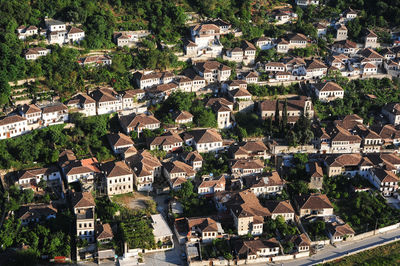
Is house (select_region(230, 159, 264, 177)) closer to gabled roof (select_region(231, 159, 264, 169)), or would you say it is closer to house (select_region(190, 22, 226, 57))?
gabled roof (select_region(231, 159, 264, 169))

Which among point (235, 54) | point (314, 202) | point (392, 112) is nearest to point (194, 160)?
point (314, 202)

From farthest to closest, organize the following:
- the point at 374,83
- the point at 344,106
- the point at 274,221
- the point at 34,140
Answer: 1. the point at 374,83
2. the point at 344,106
3. the point at 34,140
4. the point at 274,221

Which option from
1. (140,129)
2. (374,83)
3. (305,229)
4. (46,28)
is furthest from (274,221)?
(46,28)

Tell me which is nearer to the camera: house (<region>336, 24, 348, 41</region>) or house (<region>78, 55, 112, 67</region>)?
house (<region>78, 55, 112, 67</region>)

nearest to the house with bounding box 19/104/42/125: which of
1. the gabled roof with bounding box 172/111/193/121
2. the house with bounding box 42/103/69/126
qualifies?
the house with bounding box 42/103/69/126

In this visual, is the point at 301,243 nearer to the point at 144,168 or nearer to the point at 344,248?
the point at 344,248

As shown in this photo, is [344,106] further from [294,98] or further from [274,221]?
[274,221]
